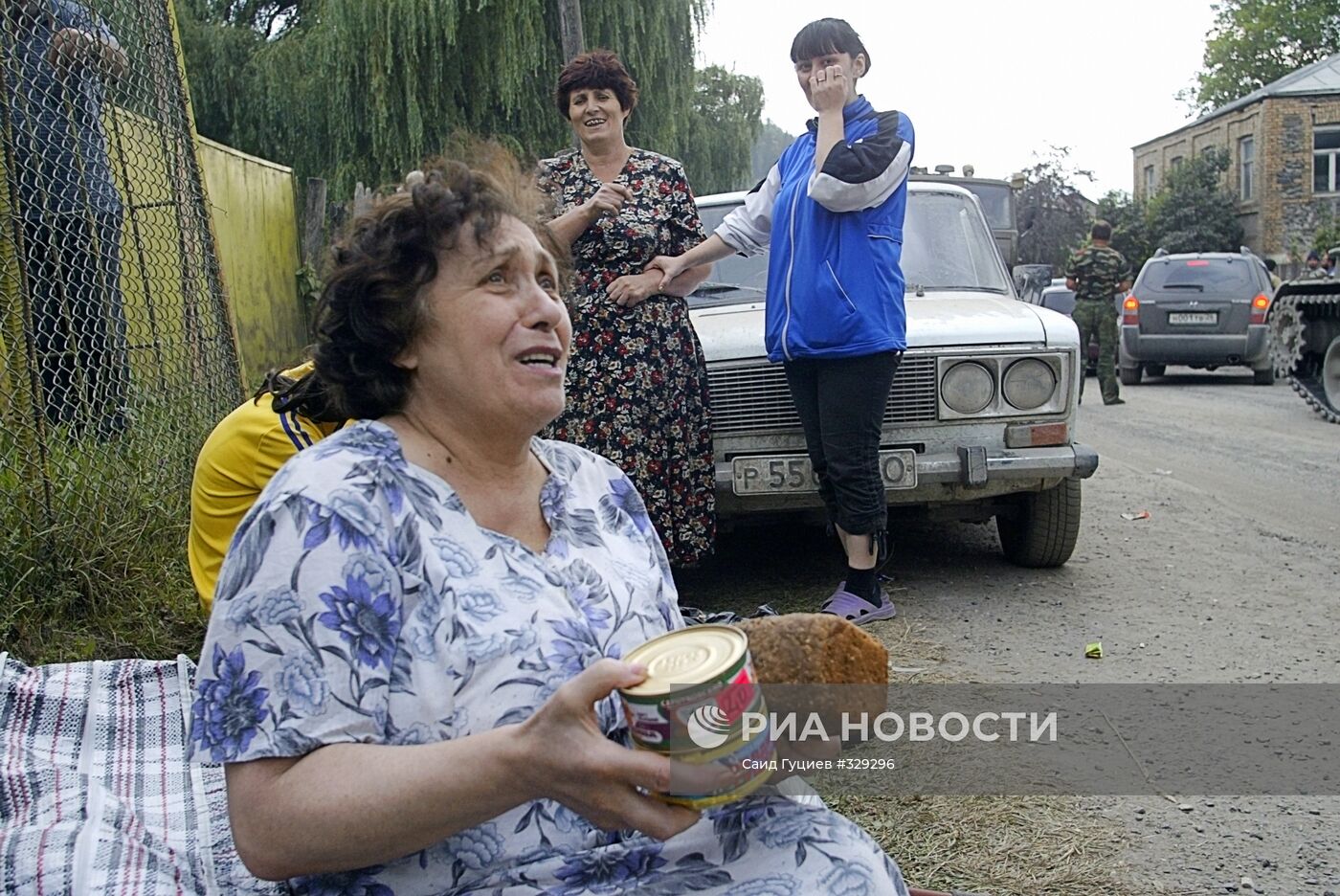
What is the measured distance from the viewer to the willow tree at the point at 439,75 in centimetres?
1286

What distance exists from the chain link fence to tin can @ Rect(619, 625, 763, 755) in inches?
112

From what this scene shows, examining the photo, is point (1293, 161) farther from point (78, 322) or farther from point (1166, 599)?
point (78, 322)

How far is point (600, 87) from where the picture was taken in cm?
470

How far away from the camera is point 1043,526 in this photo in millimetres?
5609

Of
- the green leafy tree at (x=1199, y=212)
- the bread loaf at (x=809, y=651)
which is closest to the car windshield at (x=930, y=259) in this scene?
the bread loaf at (x=809, y=651)

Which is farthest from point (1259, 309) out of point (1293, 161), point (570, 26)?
point (1293, 161)

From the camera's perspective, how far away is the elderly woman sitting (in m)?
1.46

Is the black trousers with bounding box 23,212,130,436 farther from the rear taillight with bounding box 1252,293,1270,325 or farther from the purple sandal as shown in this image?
the rear taillight with bounding box 1252,293,1270,325

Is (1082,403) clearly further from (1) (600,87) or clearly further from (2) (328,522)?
(2) (328,522)

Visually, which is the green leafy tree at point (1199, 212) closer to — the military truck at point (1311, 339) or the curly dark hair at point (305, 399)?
the military truck at point (1311, 339)

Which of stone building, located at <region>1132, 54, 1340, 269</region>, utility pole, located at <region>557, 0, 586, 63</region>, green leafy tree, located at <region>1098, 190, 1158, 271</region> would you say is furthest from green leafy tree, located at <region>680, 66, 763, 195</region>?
stone building, located at <region>1132, 54, 1340, 269</region>

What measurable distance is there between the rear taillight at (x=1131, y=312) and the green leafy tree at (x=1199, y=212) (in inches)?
1008

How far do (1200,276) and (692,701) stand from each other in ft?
57.0

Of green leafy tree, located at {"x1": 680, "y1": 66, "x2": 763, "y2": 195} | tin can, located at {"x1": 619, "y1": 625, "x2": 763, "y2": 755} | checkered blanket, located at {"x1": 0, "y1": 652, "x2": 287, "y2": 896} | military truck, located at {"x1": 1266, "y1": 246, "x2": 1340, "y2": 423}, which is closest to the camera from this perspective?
tin can, located at {"x1": 619, "y1": 625, "x2": 763, "y2": 755}
